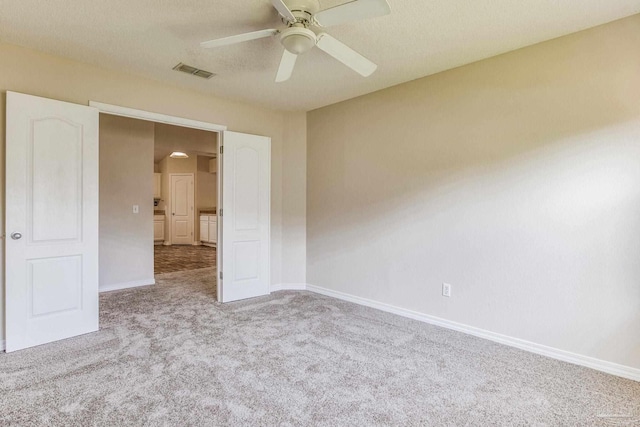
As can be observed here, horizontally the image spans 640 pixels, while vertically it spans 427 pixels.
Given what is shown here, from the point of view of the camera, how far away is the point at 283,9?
181 centimetres

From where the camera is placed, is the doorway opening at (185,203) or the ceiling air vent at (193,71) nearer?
the ceiling air vent at (193,71)

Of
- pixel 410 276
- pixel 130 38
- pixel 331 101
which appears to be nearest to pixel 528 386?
pixel 410 276

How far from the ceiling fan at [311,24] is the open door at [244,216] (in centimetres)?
186

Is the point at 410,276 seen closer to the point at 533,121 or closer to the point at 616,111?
the point at 533,121

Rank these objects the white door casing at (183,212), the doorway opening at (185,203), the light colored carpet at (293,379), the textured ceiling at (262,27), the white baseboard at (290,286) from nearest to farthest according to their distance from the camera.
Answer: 1. the light colored carpet at (293,379)
2. the textured ceiling at (262,27)
3. the white baseboard at (290,286)
4. the doorway opening at (185,203)
5. the white door casing at (183,212)

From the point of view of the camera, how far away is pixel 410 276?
351 cm

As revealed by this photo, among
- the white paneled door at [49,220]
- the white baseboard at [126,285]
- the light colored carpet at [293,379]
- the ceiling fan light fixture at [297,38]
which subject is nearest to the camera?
the light colored carpet at [293,379]

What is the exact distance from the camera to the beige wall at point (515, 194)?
2.37 metres

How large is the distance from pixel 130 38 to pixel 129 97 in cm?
84

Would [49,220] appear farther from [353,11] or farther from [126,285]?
[353,11]

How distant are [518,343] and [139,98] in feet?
13.7

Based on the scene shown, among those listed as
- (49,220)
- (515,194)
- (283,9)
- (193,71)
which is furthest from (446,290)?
(49,220)

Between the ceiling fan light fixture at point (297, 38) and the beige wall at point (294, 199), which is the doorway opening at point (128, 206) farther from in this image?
the ceiling fan light fixture at point (297, 38)

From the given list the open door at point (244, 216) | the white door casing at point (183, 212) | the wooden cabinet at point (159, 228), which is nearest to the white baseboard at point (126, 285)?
the open door at point (244, 216)
